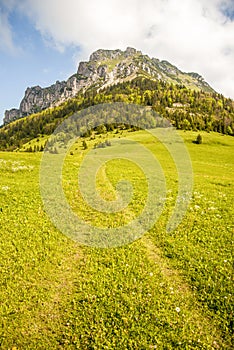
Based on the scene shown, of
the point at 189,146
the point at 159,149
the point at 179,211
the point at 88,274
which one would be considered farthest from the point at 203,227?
the point at 189,146

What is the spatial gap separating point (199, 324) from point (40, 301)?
6.71 meters

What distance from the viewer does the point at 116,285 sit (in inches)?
446

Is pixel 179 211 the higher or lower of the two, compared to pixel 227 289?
higher

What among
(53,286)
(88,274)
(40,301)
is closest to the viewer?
(40,301)

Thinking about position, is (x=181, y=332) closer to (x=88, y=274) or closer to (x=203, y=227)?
(x=88, y=274)

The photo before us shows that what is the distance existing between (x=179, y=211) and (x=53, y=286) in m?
11.3

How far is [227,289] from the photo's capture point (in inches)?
433

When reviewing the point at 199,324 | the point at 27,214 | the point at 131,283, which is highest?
the point at 27,214

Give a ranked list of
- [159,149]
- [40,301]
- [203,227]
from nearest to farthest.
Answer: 1. [40,301]
2. [203,227]
3. [159,149]

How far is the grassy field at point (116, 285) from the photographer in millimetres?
9117

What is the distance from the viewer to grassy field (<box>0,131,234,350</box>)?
9.12 meters

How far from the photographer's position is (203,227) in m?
16.4

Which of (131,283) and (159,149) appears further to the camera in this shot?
(159,149)

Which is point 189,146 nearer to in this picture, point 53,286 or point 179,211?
point 179,211
